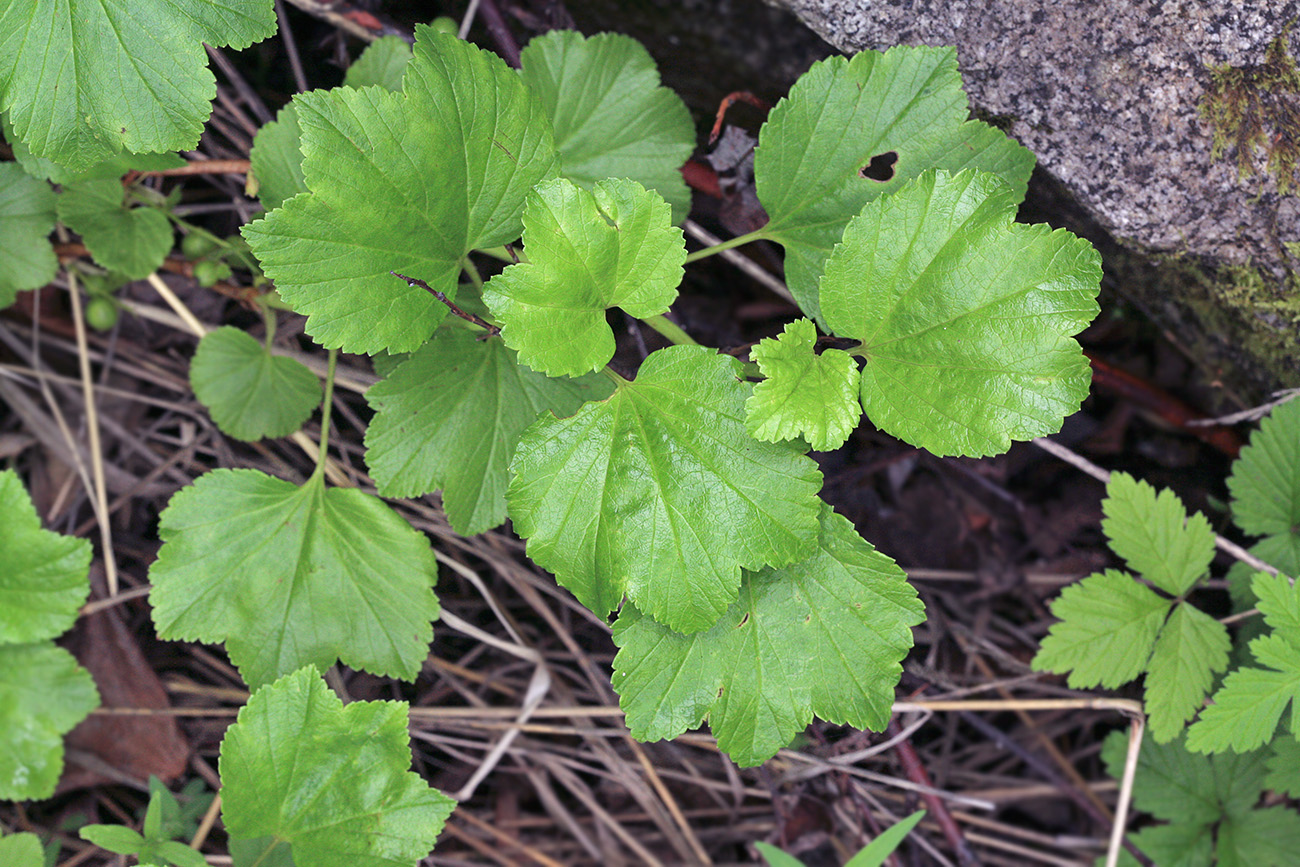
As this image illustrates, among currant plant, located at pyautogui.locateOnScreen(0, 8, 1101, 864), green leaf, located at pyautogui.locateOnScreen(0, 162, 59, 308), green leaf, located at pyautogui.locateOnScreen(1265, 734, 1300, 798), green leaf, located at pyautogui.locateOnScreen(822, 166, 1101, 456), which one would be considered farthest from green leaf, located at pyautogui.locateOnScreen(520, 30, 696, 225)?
green leaf, located at pyautogui.locateOnScreen(1265, 734, 1300, 798)

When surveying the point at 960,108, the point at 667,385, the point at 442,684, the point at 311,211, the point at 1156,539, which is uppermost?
the point at 960,108

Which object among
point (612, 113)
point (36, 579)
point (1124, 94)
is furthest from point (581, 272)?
point (36, 579)

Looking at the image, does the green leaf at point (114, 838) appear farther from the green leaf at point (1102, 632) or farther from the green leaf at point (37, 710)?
the green leaf at point (1102, 632)

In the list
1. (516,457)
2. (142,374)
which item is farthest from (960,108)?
(142,374)

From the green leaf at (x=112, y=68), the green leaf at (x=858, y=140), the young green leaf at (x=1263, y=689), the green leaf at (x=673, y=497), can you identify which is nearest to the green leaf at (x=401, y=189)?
the green leaf at (x=112, y=68)

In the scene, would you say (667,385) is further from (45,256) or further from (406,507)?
(45,256)

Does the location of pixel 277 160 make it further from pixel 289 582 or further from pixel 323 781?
pixel 323 781
